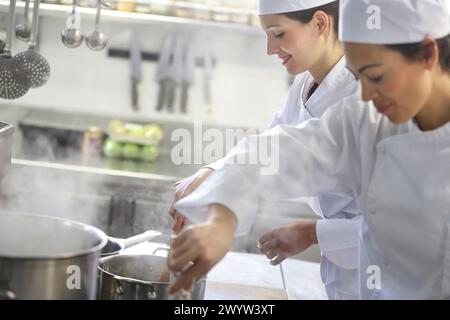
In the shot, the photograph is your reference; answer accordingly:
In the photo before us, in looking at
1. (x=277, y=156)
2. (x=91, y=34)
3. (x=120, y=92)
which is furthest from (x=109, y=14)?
(x=277, y=156)

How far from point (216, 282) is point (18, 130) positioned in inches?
109

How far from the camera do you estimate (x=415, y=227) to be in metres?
1.24

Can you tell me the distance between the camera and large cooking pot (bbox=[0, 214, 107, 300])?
1.01 m

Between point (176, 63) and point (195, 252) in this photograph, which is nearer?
point (195, 252)

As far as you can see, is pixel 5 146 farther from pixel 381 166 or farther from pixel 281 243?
pixel 381 166

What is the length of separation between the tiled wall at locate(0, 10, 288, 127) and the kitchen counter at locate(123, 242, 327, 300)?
2.28m

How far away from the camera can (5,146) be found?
1770 mm

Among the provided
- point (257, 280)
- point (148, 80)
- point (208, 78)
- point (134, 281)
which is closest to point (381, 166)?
point (134, 281)

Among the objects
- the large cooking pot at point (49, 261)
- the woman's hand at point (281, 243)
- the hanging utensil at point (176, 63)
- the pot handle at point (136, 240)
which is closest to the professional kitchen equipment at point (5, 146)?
the pot handle at point (136, 240)

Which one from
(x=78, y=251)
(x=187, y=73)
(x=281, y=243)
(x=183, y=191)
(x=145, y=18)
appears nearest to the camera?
(x=78, y=251)

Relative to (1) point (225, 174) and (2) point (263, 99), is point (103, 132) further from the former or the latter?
(1) point (225, 174)

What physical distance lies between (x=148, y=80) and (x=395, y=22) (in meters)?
3.34

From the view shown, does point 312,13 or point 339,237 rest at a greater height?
point 312,13

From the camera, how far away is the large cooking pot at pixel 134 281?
3.72 ft
